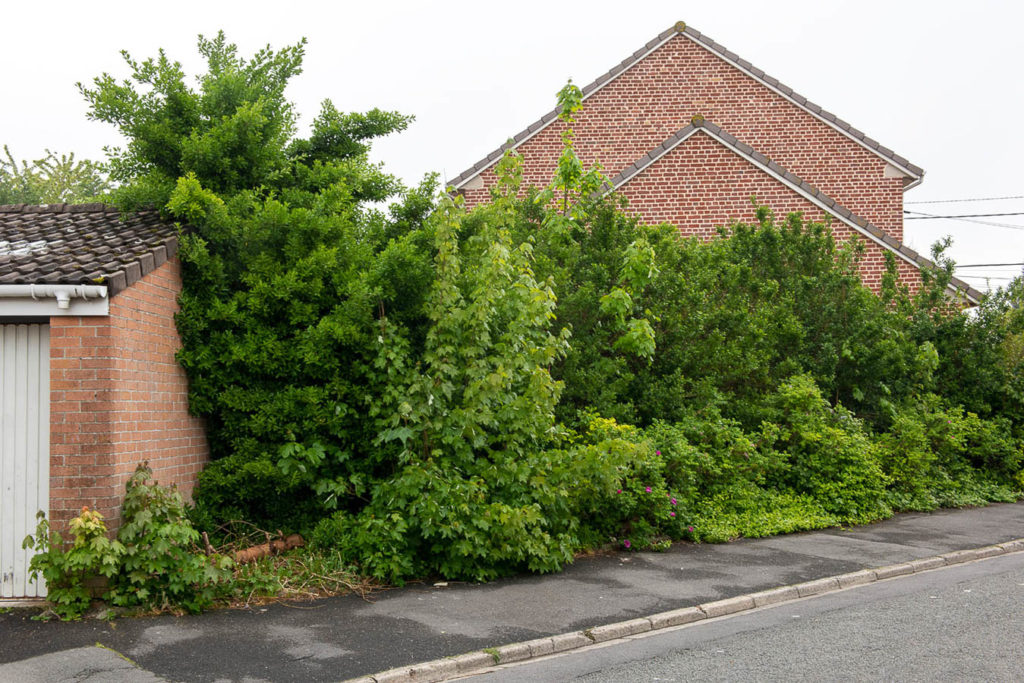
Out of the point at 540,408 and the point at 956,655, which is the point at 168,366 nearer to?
the point at 540,408

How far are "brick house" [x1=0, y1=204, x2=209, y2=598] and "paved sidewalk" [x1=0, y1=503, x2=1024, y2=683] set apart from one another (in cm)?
104

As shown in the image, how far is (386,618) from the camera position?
24.1 ft

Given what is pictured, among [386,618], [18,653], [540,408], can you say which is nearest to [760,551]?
[540,408]

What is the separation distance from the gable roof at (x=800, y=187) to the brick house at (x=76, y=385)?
11459mm

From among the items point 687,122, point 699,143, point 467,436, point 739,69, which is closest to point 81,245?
point 467,436

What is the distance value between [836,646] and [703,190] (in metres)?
14.3

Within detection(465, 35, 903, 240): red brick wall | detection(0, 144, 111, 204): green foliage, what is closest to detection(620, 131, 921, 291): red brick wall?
detection(465, 35, 903, 240): red brick wall

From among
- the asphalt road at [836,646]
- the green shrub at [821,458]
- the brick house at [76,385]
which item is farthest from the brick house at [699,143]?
the brick house at [76,385]

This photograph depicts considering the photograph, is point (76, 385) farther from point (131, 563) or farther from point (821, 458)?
point (821, 458)

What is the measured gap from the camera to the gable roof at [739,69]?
21672mm

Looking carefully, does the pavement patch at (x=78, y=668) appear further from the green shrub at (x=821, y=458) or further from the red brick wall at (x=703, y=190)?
the red brick wall at (x=703, y=190)

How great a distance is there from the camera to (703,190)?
19656mm

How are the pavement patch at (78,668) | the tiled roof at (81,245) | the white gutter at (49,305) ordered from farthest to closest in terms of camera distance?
the tiled roof at (81,245) → the white gutter at (49,305) → the pavement patch at (78,668)

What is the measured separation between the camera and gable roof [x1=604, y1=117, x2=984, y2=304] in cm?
1841
